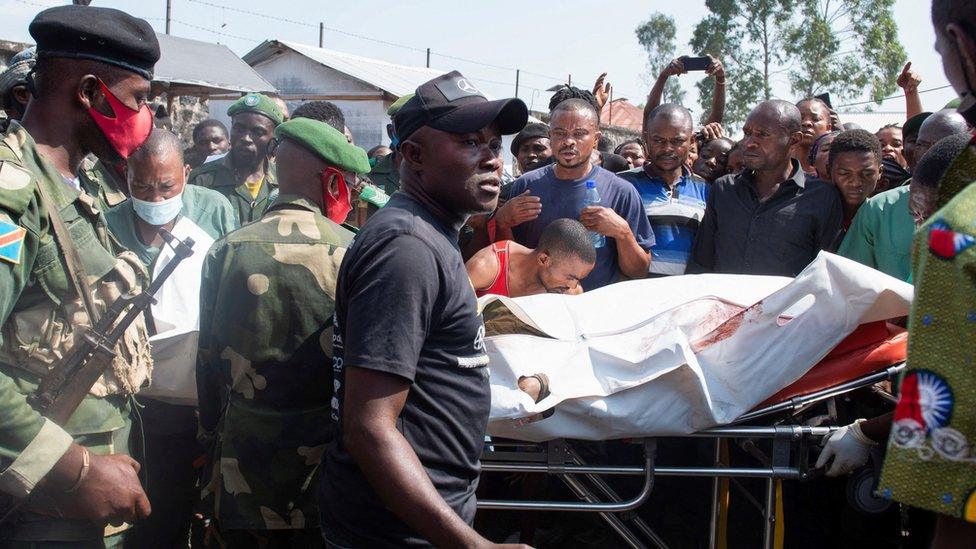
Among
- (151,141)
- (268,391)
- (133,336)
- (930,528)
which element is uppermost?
(151,141)

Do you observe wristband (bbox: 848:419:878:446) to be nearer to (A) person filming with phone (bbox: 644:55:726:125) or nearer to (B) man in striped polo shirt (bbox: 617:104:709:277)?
(B) man in striped polo shirt (bbox: 617:104:709:277)

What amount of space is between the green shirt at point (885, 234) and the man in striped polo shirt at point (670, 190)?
93 centimetres

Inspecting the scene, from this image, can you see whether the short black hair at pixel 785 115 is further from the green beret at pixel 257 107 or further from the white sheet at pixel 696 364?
the green beret at pixel 257 107

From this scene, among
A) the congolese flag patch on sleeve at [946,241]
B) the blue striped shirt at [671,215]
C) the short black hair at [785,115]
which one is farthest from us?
the blue striped shirt at [671,215]

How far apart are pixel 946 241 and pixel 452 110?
3.69 feet

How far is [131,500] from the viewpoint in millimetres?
2150

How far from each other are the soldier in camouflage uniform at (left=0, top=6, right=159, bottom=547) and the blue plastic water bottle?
2.60m

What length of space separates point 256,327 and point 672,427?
1.41 meters

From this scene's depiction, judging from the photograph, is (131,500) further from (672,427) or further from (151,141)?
(151,141)

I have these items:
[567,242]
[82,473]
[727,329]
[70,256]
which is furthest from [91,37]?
[567,242]

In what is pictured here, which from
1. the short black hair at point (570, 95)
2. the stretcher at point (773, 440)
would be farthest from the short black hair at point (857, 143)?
the short black hair at point (570, 95)

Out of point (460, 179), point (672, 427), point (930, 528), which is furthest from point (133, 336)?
point (930, 528)

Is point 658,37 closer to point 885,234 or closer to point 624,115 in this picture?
point 624,115

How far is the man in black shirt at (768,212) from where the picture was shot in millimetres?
4473
